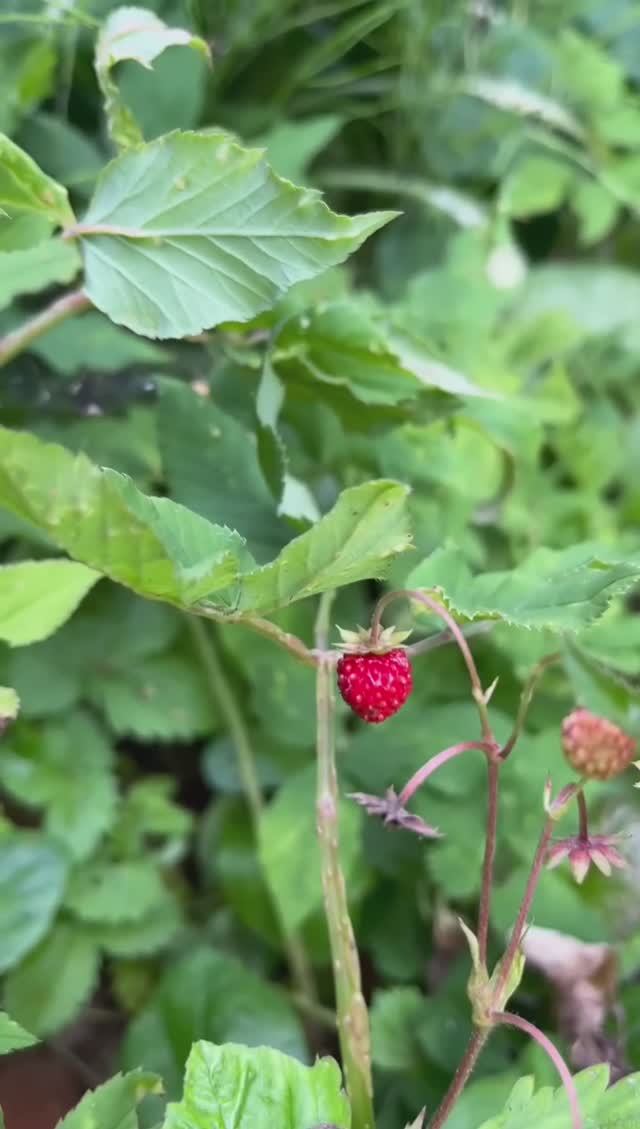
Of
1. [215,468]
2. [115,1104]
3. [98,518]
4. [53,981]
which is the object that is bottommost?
[53,981]

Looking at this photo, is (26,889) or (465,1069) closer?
(465,1069)

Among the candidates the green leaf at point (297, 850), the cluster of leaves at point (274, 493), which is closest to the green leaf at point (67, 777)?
the cluster of leaves at point (274, 493)

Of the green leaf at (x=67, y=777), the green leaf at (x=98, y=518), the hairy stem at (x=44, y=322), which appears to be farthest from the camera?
the green leaf at (x=67, y=777)

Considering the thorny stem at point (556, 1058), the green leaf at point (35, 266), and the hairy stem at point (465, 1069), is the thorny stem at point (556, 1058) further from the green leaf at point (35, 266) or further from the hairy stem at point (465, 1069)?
the green leaf at point (35, 266)

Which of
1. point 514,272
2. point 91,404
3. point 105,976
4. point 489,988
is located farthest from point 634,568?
point 514,272

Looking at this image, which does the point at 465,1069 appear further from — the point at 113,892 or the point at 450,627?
the point at 113,892

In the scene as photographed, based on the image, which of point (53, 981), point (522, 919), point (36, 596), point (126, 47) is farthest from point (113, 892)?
point (126, 47)

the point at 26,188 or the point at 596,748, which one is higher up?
the point at 26,188

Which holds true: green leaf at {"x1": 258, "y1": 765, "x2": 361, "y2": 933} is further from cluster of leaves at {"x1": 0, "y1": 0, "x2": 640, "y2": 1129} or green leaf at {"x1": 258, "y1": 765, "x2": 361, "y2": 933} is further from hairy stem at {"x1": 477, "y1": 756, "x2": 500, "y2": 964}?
hairy stem at {"x1": 477, "y1": 756, "x2": 500, "y2": 964}
